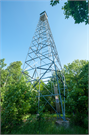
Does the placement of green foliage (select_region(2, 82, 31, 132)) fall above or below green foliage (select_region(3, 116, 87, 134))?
above

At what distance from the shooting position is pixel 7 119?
4.20 meters

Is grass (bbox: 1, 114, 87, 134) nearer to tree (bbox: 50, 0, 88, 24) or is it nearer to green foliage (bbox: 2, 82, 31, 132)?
green foliage (bbox: 2, 82, 31, 132)

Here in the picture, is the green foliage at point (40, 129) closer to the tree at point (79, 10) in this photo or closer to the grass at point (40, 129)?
the grass at point (40, 129)

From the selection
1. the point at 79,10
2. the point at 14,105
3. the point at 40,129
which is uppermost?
the point at 79,10

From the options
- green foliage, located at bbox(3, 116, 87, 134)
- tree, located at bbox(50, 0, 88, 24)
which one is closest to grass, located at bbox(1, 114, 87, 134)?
green foliage, located at bbox(3, 116, 87, 134)

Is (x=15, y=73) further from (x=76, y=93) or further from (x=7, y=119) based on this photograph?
(x=76, y=93)

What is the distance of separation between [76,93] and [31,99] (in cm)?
315

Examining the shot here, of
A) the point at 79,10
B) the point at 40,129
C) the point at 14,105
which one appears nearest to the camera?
the point at 79,10

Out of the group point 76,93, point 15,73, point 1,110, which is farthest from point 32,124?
point 15,73

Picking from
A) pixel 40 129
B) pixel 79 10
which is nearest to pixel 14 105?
pixel 40 129

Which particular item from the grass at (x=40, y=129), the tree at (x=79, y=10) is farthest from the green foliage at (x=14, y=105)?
the tree at (x=79, y=10)

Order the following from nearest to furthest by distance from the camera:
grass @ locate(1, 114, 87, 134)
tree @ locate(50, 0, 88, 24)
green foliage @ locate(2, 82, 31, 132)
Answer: tree @ locate(50, 0, 88, 24)
grass @ locate(1, 114, 87, 134)
green foliage @ locate(2, 82, 31, 132)

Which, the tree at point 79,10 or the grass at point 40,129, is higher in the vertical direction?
the tree at point 79,10

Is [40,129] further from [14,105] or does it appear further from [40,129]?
[14,105]
